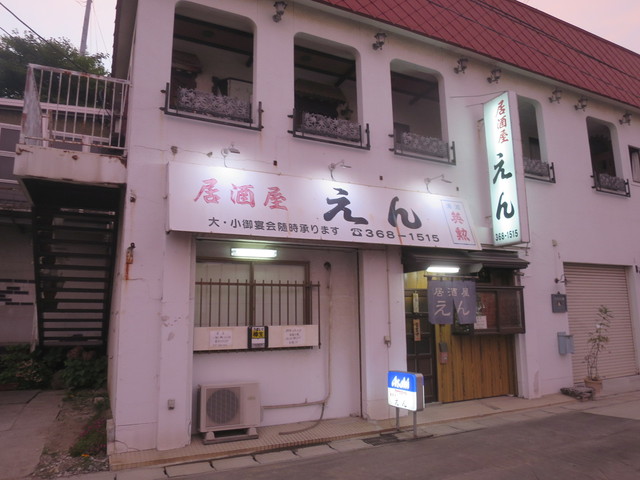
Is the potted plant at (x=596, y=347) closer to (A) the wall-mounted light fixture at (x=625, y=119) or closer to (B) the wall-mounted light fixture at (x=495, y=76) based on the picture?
(A) the wall-mounted light fixture at (x=625, y=119)

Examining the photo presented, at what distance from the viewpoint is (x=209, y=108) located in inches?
308

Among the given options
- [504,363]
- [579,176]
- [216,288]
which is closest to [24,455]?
[216,288]

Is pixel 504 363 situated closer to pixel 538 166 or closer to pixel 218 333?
pixel 538 166

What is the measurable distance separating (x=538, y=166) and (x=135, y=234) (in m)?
9.96

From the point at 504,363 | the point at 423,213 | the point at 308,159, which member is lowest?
the point at 504,363

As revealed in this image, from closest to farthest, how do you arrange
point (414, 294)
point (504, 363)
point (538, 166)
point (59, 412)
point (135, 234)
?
1. point (135, 234)
2. point (59, 412)
3. point (414, 294)
4. point (504, 363)
5. point (538, 166)

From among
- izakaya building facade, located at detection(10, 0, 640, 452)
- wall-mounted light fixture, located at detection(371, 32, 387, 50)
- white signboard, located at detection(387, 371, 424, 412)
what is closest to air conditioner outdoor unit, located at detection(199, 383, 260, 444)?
izakaya building facade, located at detection(10, 0, 640, 452)

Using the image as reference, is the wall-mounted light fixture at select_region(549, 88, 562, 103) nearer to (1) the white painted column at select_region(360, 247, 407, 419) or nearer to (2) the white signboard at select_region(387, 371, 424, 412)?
(1) the white painted column at select_region(360, 247, 407, 419)

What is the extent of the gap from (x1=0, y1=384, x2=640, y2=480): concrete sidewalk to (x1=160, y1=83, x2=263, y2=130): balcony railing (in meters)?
5.45

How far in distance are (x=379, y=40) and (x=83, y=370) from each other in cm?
1027

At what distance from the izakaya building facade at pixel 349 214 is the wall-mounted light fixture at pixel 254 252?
0.03m

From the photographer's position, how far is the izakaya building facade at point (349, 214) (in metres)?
7.08

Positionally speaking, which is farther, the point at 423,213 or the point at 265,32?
the point at 423,213

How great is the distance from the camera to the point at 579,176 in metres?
12.2
